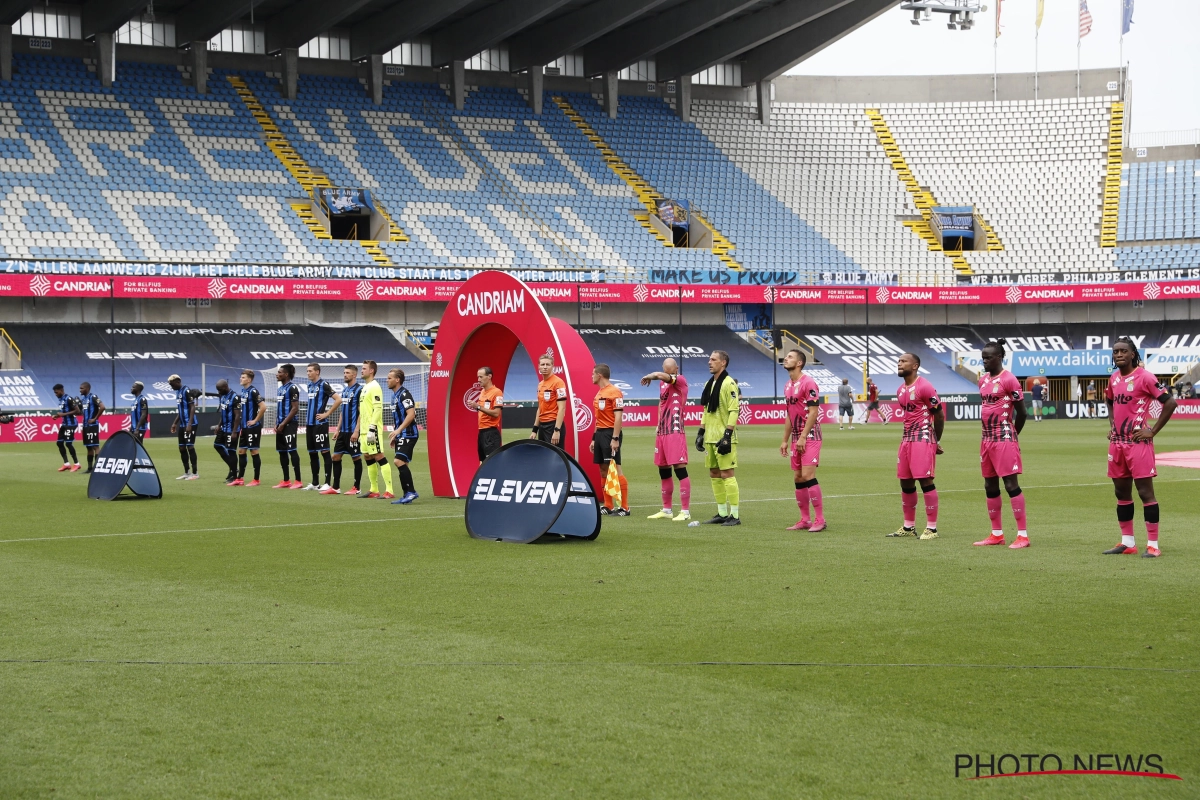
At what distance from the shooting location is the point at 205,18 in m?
49.3

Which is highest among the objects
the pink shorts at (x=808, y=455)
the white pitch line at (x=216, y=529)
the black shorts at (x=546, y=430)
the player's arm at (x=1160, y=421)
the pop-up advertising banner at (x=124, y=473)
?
the player's arm at (x=1160, y=421)

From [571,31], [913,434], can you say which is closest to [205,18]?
[571,31]

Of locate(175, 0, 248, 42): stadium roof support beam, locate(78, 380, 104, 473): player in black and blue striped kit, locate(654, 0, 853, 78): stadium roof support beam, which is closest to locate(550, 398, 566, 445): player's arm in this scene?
locate(78, 380, 104, 473): player in black and blue striped kit

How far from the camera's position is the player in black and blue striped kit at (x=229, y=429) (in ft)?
70.4

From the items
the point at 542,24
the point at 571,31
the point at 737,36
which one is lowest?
the point at 571,31

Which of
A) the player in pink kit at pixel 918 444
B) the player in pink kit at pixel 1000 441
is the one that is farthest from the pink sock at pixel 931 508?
the player in pink kit at pixel 1000 441

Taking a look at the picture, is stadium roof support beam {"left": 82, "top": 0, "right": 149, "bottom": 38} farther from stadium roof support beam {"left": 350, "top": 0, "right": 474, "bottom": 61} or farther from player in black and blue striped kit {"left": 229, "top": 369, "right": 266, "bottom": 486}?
player in black and blue striped kit {"left": 229, "top": 369, "right": 266, "bottom": 486}

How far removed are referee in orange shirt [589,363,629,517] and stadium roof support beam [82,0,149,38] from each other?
35.7 metres

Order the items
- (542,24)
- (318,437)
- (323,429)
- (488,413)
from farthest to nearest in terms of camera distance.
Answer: (542,24)
(323,429)
(318,437)
(488,413)

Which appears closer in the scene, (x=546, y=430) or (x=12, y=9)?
(x=546, y=430)

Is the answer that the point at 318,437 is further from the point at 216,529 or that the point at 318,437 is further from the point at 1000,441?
the point at 1000,441

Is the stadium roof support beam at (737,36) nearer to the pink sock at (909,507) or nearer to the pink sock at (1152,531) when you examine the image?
the pink sock at (909,507)

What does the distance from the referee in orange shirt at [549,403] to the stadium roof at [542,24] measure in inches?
1298

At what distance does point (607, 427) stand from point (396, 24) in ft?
128
